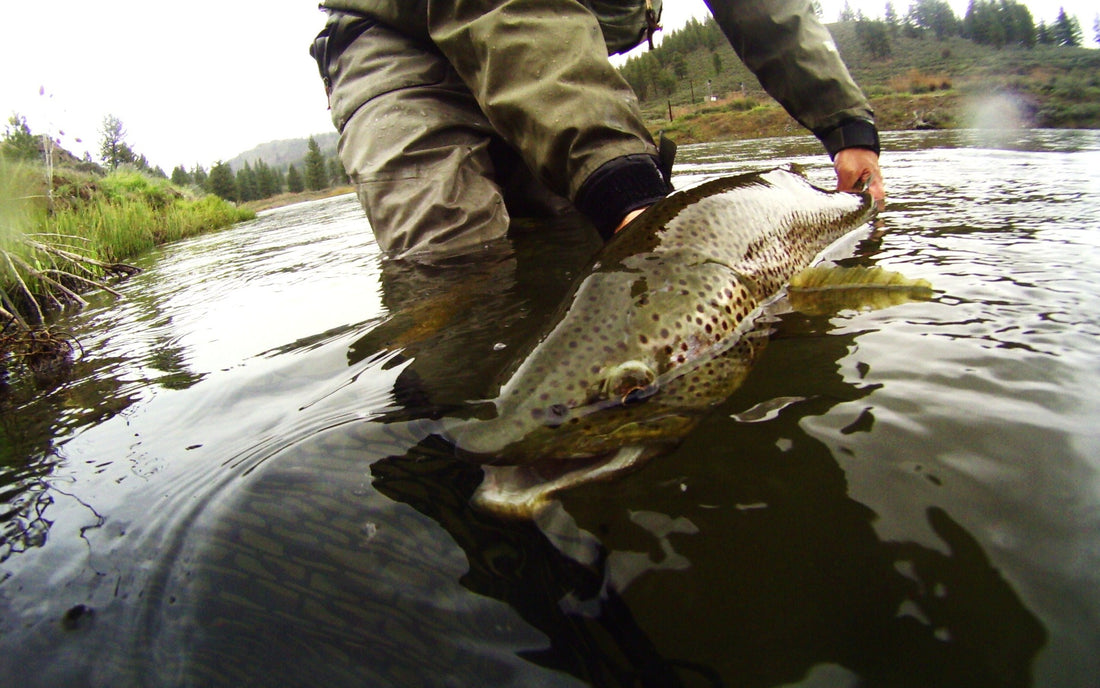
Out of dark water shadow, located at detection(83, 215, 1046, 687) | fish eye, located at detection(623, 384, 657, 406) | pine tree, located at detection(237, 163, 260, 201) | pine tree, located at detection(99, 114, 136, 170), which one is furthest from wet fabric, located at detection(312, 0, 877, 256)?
pine tree, located at detection(237, 163, 260, 201)

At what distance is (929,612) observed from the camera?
2.39ft

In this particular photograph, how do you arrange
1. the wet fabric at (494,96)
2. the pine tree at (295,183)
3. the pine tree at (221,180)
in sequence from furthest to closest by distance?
the pine tree at (295,183) → the pine tree at (221,180) → the wet fabric at (494,96)

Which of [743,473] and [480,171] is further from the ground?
[480,171]

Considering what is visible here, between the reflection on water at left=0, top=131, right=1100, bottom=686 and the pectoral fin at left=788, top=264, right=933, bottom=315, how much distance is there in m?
0.07

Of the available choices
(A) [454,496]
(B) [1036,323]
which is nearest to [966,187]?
(B) [1036,323]

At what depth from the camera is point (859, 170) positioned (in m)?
3.28

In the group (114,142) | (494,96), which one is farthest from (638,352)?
(114,142)

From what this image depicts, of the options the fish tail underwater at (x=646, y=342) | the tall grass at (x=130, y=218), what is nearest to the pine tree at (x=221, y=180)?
the tall grass at (x=130, y=218)

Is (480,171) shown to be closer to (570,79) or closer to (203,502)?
(570,79)

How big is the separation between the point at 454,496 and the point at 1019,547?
0.95 m

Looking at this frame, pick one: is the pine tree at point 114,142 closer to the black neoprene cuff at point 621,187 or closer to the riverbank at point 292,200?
the riverbank at point 292,200

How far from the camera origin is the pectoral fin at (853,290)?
5.95ft

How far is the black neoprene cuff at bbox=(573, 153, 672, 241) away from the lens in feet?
6.60

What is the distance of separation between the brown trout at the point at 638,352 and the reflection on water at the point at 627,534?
→ 0.25 feet
